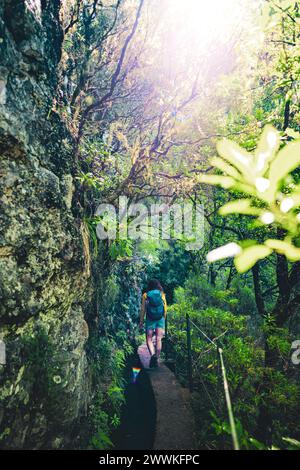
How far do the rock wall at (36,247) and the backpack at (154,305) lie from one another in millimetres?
2038

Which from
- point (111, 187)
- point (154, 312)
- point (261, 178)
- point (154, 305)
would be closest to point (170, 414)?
point (154, 312)

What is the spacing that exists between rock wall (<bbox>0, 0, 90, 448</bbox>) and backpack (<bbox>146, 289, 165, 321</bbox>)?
204 centimetres

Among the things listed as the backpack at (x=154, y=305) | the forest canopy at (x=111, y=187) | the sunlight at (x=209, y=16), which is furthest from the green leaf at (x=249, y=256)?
the backpack at (x=154, y=305)

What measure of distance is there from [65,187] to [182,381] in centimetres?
499

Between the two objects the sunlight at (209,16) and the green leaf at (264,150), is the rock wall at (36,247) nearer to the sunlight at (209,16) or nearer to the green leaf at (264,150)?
the sunlight at (209,16)

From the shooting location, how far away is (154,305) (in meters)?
5.98

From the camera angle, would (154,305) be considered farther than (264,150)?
Yes

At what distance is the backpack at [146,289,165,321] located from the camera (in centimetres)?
596

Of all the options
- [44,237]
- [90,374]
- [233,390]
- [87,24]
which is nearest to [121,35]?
[87,24]

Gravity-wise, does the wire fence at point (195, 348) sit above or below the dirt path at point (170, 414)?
above

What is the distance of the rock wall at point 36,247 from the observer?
3.10m

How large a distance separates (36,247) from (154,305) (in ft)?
10.7

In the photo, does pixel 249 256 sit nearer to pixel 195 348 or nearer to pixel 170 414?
pixel 170 414

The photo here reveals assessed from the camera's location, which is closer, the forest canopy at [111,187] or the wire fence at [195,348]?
the forest canopy at [111,187]
